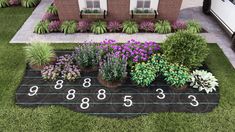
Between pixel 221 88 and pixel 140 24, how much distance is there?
17.9 ft

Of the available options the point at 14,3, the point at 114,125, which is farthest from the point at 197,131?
the point at 14,3

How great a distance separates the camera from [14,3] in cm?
1390

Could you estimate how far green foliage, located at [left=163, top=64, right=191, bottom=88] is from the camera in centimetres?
768

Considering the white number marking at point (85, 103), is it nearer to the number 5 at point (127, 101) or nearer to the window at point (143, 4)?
the number 5 at point (127, 101)

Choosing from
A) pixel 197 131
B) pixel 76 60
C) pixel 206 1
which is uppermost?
pixel 206 1

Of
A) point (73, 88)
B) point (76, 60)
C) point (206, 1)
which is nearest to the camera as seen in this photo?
point (73, 88)

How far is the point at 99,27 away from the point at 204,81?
6.00 metres

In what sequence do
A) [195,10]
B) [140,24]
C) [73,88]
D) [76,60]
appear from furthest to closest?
[195,10] → [140,24] → [76,60] → [73,88]

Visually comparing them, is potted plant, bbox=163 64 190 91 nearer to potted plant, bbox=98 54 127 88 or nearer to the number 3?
the number 3

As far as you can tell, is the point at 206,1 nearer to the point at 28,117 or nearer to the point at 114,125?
the point at 114,125

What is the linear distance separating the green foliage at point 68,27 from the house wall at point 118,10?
387 millimetres

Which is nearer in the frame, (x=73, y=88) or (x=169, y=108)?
(x=169, y=108)

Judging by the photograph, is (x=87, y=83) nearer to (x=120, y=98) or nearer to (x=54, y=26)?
(x=120, y=98)

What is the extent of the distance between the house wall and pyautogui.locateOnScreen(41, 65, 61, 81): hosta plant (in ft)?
13.0
